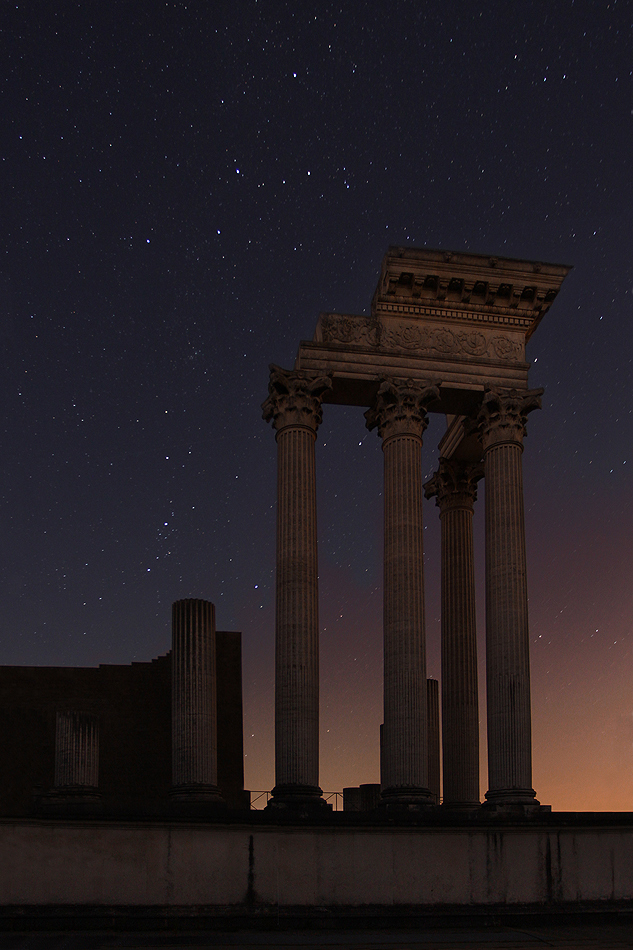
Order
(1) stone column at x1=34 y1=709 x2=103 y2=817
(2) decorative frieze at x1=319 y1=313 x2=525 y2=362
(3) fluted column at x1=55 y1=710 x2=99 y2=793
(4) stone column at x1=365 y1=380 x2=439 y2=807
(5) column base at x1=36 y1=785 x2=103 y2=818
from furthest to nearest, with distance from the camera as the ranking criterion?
1. (2) decorative frieze at x1=319 y1=313 x2=525 y2=362
2. (4) stone column at x1=365 y1=380 x2=439 y2=807
3. (3) fluted column at x1=55 y1=710 x2=99 y2=793
4. (1) stone column at x1=34 y1=709 x2=103 y2=817
5. (5) column base at x1=36 y1=785 x2=103 y2=818

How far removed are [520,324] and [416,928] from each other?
2132cm

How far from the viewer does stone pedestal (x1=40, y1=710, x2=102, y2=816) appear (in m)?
31.2

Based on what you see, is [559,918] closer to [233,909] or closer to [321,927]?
[321,927]

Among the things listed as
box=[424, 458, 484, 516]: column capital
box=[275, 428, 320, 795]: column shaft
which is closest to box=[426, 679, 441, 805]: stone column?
box=[424, 458, 484, 516]: column capital

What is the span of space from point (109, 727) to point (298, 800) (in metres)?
16.6

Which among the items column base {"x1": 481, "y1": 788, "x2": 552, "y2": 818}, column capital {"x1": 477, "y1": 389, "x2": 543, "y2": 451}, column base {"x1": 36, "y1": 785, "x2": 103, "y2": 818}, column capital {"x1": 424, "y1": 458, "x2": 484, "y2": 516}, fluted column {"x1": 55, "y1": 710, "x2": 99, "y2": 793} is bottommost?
column base {"x1": 481, "y1": 788, "x2": 552, "y2": 818}

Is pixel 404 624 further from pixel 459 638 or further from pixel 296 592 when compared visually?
pixel 459 638

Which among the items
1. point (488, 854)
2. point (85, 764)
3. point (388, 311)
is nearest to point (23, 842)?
point (85, 764)

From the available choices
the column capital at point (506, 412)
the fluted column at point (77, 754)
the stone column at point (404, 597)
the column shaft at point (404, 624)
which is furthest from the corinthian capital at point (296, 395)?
the fluted column at point (77, 754)

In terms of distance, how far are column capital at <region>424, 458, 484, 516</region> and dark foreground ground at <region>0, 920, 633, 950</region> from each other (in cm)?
1865

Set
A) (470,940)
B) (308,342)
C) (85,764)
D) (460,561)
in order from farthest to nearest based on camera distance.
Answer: (460,561)
(308,342)
(85,764)
(470,940)

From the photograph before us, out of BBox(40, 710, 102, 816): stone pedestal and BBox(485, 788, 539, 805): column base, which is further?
BBox(485, 788, 539, 805): column base

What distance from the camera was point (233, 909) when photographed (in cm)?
2722

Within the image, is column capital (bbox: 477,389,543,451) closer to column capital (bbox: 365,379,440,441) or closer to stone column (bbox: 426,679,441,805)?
column capital (bbox: 365,379,440,441)
